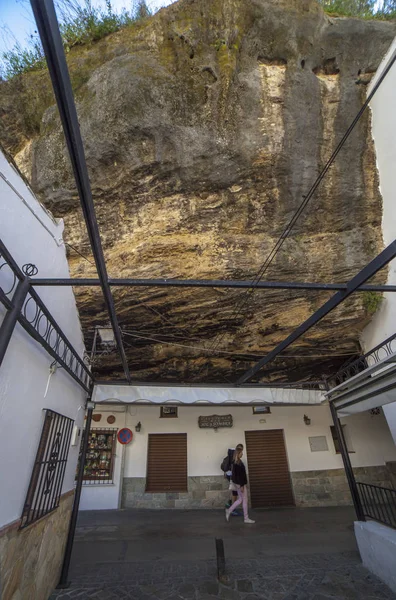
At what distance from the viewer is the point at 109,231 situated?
5492 millimetres

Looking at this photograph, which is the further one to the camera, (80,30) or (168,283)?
(80,30)

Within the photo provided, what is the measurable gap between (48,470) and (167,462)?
20.7 ft

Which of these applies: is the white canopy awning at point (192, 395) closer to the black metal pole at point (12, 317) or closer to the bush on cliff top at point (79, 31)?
the black metal pole at point (12, 317)

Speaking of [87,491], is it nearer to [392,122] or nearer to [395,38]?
[392,122]

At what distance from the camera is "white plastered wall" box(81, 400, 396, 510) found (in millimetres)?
8758

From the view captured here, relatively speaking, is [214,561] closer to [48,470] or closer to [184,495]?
[48,470]

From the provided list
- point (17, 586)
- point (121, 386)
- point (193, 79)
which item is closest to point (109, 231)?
point (121, 386)

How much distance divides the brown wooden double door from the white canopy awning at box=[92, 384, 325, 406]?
3.63m

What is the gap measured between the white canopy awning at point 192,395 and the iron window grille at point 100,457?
448cm

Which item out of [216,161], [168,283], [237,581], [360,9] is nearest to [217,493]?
[237,581]

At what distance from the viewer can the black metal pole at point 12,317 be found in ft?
6.95

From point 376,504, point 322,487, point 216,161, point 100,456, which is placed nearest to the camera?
point 376,504

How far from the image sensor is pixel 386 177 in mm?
5816

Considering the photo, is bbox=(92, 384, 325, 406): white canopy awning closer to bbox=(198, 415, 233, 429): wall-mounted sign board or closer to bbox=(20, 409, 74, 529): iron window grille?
bbox=(20, 409, 74, 529): iron window grille
